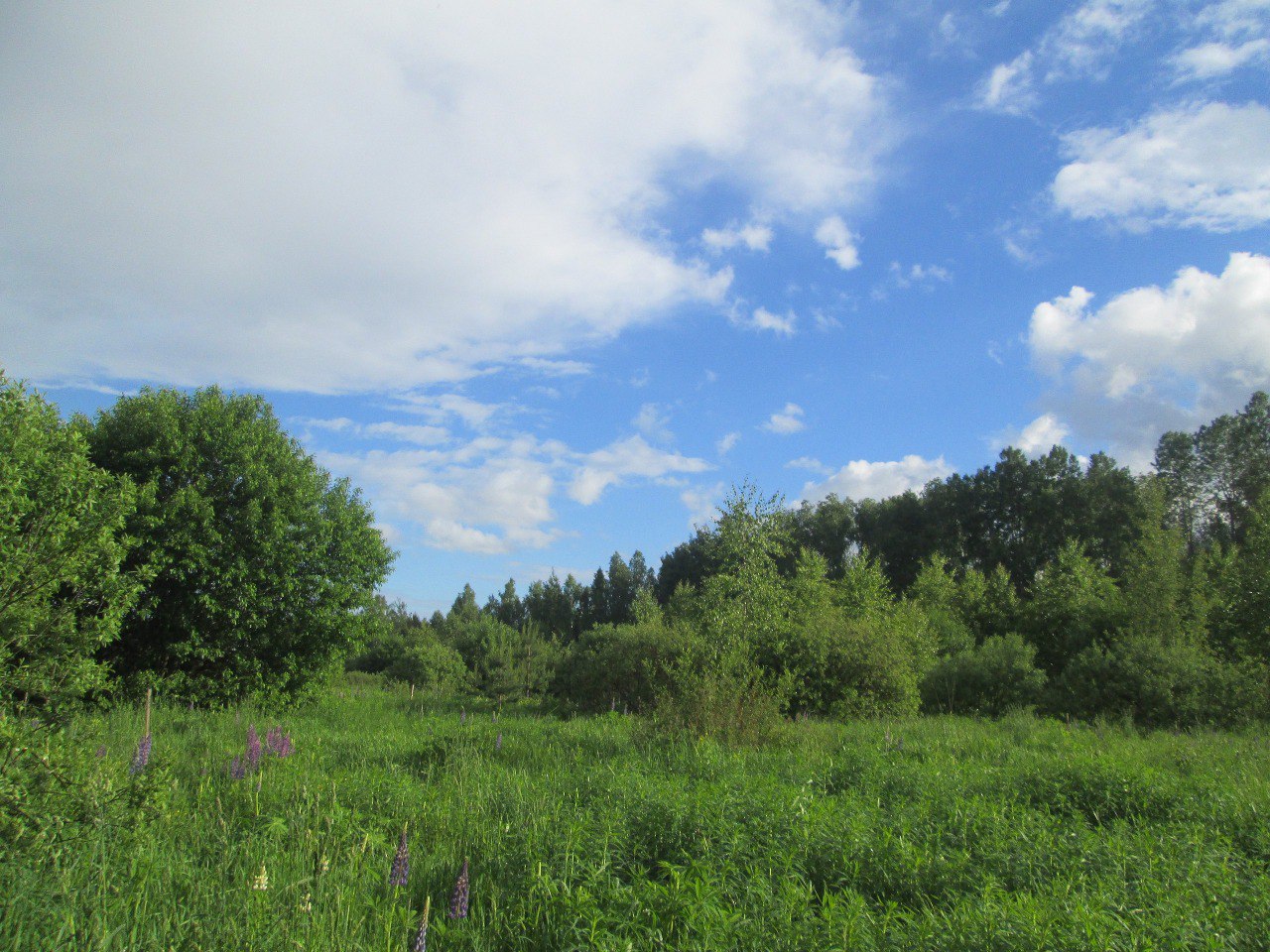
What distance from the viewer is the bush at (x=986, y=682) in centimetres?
1855

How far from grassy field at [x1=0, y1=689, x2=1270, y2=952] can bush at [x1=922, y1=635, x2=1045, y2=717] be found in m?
10.7

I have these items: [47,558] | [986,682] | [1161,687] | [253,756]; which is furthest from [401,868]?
[986,682]

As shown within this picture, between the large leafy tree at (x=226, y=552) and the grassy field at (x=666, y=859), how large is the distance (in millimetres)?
6978

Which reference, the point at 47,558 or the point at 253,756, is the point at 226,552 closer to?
the point at 253,756

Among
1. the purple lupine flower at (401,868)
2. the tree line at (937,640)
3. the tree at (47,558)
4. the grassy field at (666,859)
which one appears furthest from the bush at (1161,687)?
the tree at (47,558)

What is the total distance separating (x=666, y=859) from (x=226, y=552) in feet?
43.4

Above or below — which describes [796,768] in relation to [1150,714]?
above

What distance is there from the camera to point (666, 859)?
16.6 feet

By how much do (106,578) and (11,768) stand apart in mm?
3076

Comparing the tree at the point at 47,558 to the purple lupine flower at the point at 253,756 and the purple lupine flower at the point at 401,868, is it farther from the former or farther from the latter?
the purple lupine flower at the point at 401,868

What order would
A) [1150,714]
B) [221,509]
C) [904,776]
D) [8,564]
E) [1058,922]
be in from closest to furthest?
[1058,922]
[8,564]
[904,776]
[221,509]
[1150,714]

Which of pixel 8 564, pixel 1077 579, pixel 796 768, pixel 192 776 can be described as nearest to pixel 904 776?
pixel 796 768

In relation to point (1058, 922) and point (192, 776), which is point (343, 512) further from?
point (1058, 922)

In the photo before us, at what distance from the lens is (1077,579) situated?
1117 inches
